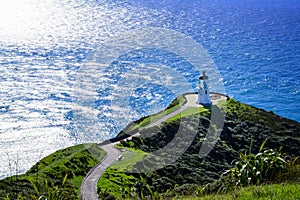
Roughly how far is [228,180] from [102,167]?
1060 inches

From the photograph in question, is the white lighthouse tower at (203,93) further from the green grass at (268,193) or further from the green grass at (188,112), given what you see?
the green grass at (268,193)

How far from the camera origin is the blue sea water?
7178 cm

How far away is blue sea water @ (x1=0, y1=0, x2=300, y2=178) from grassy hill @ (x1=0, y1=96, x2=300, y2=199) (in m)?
17.6

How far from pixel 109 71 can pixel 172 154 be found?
2068 inches

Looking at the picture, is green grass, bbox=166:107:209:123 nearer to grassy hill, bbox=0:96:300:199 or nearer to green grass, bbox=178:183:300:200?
grassy hill, bbox=0:96:300:199

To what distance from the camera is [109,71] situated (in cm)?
9600

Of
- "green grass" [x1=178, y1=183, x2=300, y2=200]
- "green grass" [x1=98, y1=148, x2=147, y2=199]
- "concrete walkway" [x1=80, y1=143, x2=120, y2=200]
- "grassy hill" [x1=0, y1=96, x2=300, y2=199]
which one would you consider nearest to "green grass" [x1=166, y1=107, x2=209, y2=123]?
"grassy hill" [x1=0, y1=96, x2=300, y2=199]

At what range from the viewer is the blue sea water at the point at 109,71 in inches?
2826

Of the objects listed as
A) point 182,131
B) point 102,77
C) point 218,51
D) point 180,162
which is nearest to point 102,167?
point 180,162

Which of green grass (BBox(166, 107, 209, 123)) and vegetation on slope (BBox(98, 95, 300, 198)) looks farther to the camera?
green grass (BBox(166, 107, 209, 123))

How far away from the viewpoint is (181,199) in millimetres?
12281

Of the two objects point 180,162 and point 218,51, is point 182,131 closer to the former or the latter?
point 180,162

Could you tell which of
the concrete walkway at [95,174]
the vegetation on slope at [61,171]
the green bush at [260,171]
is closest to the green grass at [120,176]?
the concrete walkway at [95,174]

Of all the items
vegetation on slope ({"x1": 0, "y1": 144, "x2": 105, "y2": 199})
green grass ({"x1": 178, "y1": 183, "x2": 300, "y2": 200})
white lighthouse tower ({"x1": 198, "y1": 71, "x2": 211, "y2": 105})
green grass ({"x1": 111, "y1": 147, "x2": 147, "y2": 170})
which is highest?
white lighthouse tower ({"x1": 198, "y1": 71, "x2": 211, "y2": 105})
